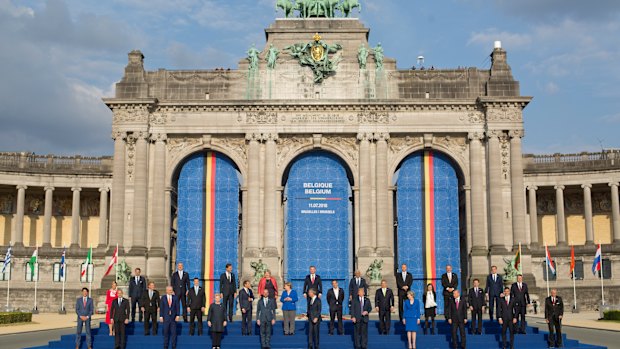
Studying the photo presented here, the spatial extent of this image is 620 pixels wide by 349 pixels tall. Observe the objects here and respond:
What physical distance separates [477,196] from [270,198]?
1650cm

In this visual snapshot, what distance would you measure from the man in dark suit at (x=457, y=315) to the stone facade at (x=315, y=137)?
27946mm

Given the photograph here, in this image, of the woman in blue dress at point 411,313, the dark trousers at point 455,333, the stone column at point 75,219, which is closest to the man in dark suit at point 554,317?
the dark trousers at point 455,333

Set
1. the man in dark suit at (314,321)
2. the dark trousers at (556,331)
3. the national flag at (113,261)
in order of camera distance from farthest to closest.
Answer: the national flag at (113,261) → the dark trousers at (556,331) → the man in dark suit at (314,321)

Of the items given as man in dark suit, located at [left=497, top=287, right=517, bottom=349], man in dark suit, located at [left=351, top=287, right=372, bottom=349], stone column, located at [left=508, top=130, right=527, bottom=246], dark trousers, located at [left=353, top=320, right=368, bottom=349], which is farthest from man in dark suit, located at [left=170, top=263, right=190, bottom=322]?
stone column, located at [left=508, top=130, right=527, bottom=246]

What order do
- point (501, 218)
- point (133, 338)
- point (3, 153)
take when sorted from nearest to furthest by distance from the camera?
point (133, 338) → point (501, 218) → point (3, 153)

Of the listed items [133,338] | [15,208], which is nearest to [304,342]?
[133,338]

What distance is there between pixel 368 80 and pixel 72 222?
31.8 m

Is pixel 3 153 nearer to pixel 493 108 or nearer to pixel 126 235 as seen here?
pixel 126 235

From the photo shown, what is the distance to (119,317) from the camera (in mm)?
30094

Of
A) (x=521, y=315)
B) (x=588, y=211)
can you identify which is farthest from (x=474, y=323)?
(x=588, y=211)

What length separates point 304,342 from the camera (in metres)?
33.5

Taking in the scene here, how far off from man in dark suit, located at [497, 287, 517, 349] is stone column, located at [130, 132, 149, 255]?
1392 inches

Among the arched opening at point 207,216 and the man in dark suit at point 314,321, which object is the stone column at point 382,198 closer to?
the arched opening at point 207,216

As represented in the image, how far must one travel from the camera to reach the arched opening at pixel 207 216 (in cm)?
6091
